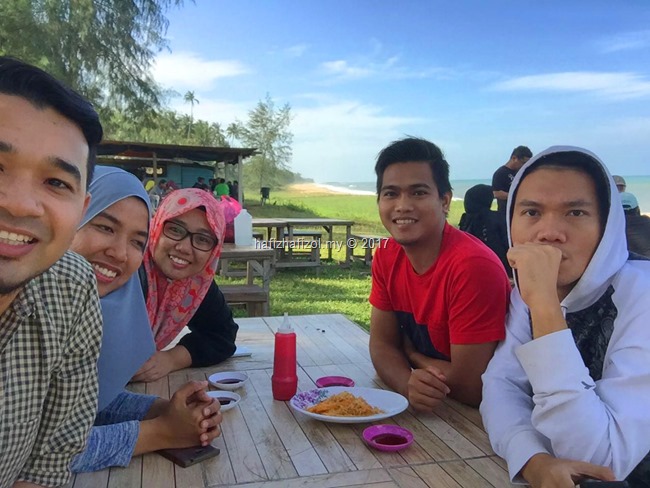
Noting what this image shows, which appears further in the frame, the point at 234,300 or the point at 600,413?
the point at 234,300

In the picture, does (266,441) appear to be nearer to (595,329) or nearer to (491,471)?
(491,471)

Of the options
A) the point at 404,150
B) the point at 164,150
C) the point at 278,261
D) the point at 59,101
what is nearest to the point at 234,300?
the point at 404,150

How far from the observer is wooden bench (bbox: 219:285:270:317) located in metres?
4.99

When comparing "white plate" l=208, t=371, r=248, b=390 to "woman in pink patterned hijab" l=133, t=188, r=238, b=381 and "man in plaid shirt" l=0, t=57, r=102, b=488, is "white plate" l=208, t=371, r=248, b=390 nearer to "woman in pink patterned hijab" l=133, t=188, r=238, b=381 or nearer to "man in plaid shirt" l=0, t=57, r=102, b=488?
"woman in pink patterned hijab" l=133, t=188, r=238, b=381

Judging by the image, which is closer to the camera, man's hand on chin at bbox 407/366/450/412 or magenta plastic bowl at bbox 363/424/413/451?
magenta plastic bowl at bbox 363/424/413/451

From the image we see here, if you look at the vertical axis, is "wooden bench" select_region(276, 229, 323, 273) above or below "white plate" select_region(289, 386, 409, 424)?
below

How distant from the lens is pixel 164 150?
1575 centimetres

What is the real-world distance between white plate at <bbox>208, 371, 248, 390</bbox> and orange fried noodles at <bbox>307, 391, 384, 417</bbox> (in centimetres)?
39

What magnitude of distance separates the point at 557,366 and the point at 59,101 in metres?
1.25

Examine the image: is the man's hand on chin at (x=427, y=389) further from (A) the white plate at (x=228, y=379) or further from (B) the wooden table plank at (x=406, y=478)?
(A) the white plate at (x=228, y=379)

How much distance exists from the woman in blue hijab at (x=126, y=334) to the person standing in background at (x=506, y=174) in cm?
546

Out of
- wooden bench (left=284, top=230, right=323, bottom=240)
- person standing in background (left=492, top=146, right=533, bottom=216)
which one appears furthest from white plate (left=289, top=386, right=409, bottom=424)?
wooden bench (left=284, top=230, right=323, bottom=240)

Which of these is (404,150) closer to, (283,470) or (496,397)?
(496,397)

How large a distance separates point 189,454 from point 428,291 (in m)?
1.08
